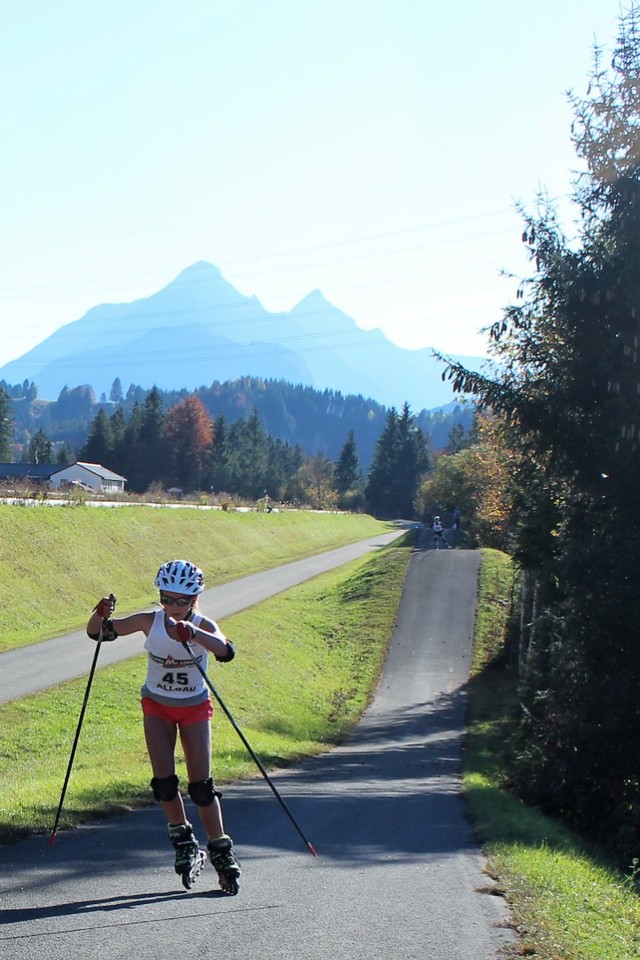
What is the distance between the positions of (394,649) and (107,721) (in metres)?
18.5

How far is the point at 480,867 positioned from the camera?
8422 mm

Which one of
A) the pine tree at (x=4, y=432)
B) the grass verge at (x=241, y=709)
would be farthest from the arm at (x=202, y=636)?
the pine tree at (x=4, y=432)

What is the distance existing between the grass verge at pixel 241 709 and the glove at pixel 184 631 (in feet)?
9.64

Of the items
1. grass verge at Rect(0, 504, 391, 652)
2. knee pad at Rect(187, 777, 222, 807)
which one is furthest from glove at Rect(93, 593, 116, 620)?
grass verge at Rect(0, 504, 391, 652)

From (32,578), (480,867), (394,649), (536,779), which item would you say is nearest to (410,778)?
(536,779)

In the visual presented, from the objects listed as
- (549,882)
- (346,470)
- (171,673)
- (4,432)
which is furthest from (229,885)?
(346,470)

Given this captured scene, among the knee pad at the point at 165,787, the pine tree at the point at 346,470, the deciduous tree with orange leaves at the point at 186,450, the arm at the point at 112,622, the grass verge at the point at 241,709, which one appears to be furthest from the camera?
the pine tree at the point at 346,470

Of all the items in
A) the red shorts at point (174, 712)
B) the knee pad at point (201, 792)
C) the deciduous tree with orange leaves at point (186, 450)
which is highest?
the deciduous tree with orange leaves at point (186, 450)

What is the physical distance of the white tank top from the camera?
6.39 m

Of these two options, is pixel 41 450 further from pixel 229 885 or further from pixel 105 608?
pixel 229 885

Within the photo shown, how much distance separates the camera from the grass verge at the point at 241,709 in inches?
437

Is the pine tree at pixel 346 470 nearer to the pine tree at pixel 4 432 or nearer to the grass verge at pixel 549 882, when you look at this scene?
the pine tree at pixel 4 432

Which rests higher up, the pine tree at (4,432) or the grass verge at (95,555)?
the pine tree at (4,432)

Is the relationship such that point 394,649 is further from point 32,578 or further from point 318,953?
point 318,953
